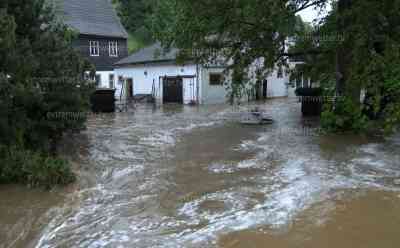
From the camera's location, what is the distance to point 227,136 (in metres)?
13.3

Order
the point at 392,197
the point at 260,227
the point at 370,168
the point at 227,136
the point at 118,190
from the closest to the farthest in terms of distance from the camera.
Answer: the point at 260,227 < the point at 392,197 < the point at 118,190 < the point at 370,168 < the point at 227,136

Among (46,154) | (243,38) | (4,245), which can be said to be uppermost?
(243,38)

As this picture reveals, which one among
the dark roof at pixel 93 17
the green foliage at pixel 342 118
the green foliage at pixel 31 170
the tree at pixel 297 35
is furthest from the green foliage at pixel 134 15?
the green foliage at pixel 31 170

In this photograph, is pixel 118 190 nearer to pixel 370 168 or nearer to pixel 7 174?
pixel 7 174

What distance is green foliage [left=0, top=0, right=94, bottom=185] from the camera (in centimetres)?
754

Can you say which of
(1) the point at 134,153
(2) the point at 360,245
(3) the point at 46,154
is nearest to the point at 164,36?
(1) the point at 134,153

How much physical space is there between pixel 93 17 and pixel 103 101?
518 inches

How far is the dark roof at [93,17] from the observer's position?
29328 mm

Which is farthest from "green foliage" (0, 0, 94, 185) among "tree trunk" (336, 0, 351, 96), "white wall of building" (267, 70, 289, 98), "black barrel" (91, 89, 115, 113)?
"white wall of building" (267, 70, 289, 98)

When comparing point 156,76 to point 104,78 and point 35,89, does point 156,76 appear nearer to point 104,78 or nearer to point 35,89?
point 104,78

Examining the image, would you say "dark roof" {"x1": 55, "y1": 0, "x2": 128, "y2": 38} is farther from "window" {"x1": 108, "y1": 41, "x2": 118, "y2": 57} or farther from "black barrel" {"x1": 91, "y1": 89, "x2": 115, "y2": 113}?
"black barrel" {"x1": 91, "y1": 89, "x2": 115, "y2": 113}

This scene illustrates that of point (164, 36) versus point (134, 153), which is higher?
point (164, 36)

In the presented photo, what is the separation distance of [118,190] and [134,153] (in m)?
3.19

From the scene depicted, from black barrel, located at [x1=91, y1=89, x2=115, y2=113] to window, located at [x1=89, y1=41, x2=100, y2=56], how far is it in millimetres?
9954
